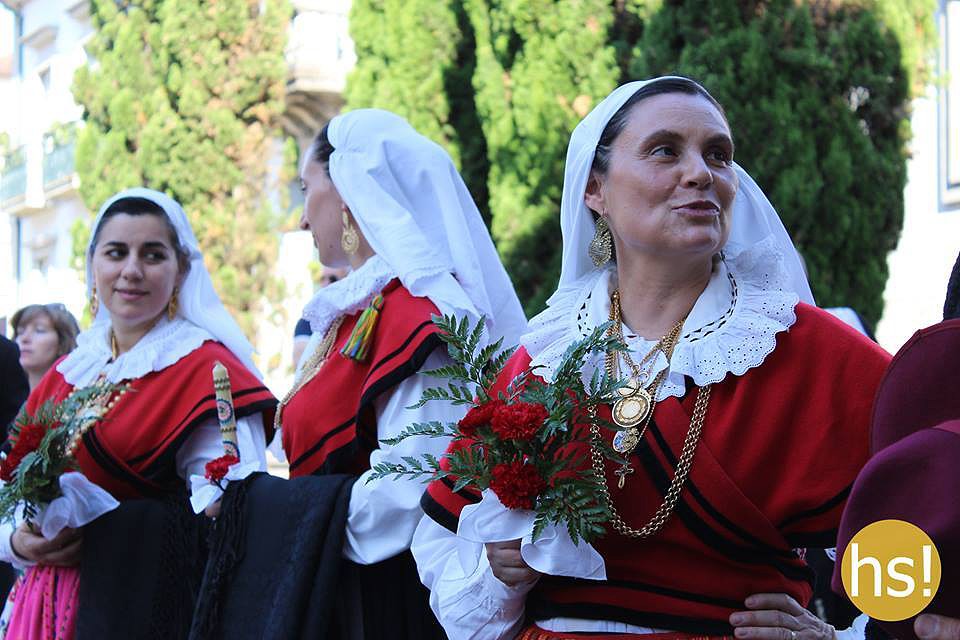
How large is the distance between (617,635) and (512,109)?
873cm

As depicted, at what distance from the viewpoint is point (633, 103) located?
255cm

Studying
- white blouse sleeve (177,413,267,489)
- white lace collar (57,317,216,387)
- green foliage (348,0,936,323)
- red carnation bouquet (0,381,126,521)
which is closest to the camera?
red carnation bouquet (0,381,126,521)

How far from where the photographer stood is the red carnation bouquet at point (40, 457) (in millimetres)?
3598

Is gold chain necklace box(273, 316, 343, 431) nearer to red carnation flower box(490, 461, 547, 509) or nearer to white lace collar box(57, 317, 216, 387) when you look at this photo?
white lace collar box(57, 317, 216, 387)

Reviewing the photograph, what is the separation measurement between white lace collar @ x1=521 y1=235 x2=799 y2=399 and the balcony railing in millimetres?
23744

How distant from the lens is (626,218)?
2490 millimetres

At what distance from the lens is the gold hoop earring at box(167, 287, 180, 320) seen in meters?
4.22

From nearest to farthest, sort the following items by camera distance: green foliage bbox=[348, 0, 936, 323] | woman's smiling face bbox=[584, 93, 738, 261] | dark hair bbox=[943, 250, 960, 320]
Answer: dark hair bbox=[943, 250, 960, 320], woman's smiling face bbox=[584, 93, 738, 261], green foliage bbox=[348, 0, 936, 323]

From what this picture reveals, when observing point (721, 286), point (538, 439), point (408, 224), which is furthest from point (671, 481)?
point (408, 224)

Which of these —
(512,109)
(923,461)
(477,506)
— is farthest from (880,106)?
(923,461)

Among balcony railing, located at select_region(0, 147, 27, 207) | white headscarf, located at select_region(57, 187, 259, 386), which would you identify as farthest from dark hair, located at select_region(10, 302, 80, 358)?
balcony railing, located at select_region(0, 147, 27, 207)

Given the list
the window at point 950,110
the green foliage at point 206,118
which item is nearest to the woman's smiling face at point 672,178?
the window at point 950,110

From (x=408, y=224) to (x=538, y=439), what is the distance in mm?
1360

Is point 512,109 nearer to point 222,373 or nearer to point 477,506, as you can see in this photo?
point 222,373
